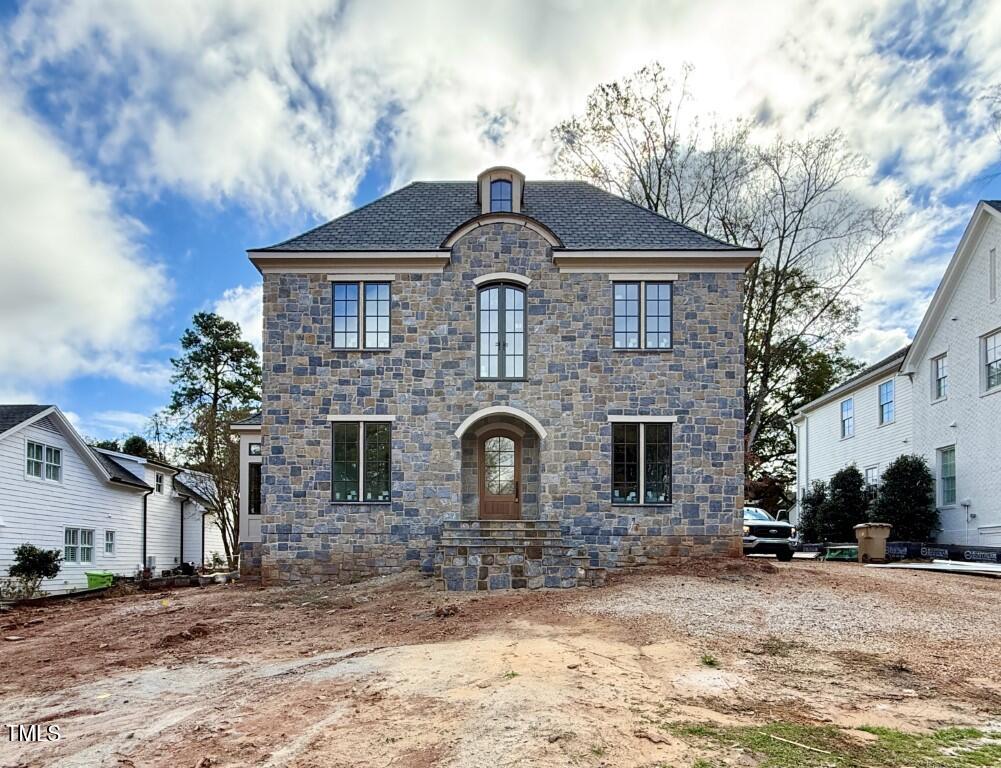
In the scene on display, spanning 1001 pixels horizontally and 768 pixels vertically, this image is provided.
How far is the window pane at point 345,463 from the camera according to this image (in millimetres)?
14992

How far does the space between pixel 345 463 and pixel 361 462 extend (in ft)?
1.19

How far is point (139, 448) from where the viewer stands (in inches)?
1361

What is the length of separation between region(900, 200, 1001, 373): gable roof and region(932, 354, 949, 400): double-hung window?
630 millimetres

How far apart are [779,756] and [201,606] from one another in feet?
36.6

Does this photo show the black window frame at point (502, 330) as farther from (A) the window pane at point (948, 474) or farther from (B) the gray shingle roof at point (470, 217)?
(A) the window pane at point (948, 474)

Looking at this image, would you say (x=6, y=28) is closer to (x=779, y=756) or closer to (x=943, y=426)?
(x=779, y=756)

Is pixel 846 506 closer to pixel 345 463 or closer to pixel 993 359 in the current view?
pixel 993 359

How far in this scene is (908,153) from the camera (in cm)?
1791

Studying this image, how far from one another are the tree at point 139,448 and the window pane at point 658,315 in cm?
2790

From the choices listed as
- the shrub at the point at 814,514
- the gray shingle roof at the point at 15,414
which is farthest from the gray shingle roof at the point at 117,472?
the shrub at the point at 814,514

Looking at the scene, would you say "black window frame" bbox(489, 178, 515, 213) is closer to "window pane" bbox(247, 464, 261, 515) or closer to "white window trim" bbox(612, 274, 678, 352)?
"white window trim" bbox(612, 274, 678, 352)

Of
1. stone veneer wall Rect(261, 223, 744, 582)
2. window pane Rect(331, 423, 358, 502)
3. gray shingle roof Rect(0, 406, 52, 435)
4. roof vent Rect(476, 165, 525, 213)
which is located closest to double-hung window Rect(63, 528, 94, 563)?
gray shingle roof Rect(0, 406, 52, 435)

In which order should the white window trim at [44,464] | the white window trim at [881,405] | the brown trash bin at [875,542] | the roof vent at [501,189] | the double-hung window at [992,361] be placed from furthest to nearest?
1. the white window trim at [881,405]
2. the white window trim at [44,464]
3. the brown trash bin at [875,542]
4. the double-hung window at [992,361]
5. the roof vent at [501,189]

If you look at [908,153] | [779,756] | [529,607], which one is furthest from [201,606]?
[908,153]
